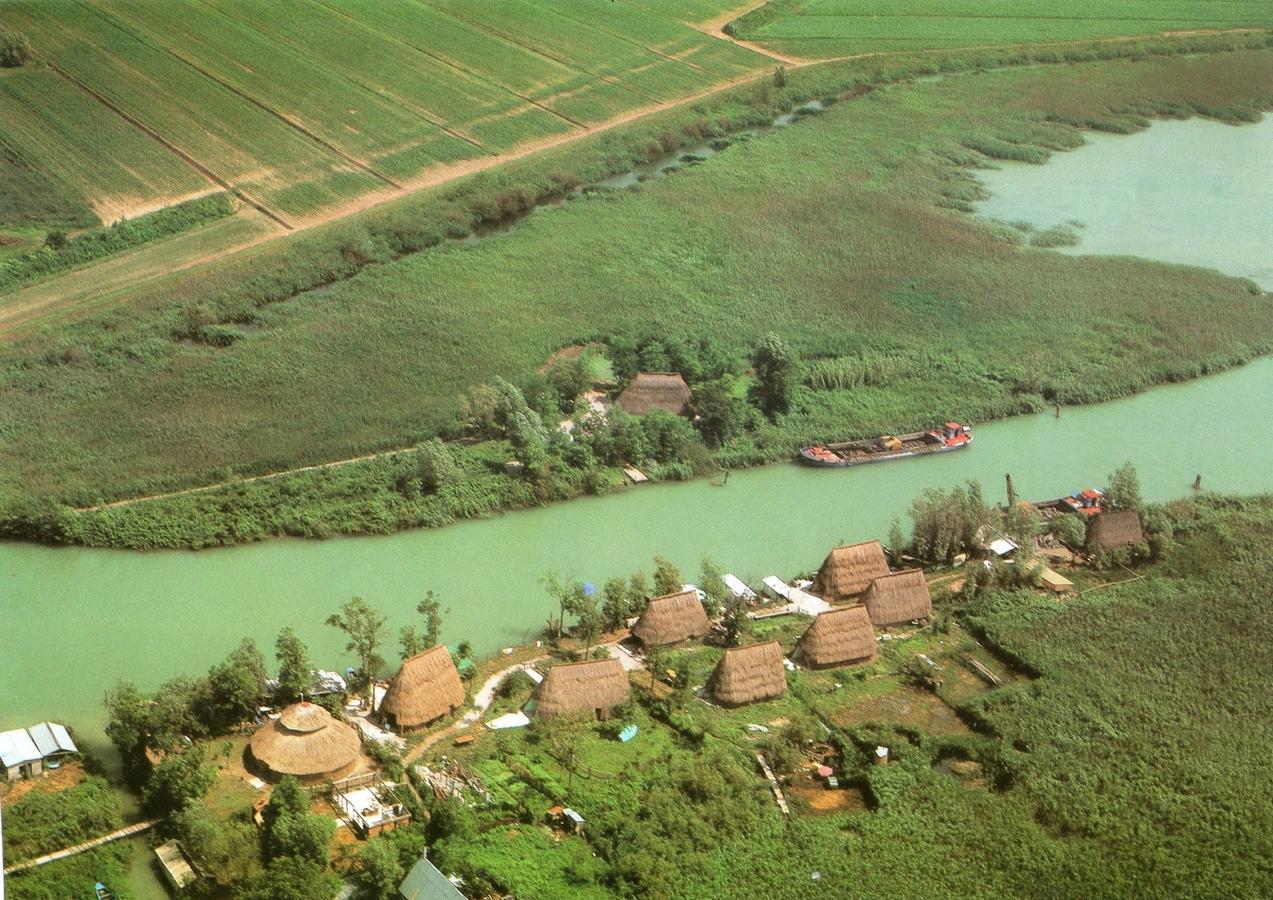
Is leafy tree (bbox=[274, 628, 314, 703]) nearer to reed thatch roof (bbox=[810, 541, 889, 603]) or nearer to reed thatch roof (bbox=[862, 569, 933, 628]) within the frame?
reed thatch roof (bbox=[810, 541, 889, 603])

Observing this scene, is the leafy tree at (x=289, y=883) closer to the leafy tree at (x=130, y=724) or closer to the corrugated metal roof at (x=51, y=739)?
the leafy tree at (x=130, y=724)

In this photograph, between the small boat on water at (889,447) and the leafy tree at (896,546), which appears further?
the small boat on water at (889,447)

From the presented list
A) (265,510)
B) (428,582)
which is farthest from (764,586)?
(265,510)

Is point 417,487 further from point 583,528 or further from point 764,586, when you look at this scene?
point 764,586

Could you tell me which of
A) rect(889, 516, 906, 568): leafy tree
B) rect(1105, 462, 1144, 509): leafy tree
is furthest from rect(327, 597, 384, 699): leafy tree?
rect(1105, 462, 1144, 509): leafy tree

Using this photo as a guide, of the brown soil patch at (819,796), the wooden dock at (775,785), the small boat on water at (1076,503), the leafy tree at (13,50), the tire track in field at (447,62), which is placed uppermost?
the leafy tree at (13,50)

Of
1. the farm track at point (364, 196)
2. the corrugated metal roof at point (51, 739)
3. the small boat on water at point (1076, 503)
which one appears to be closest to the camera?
the corrugated metal roof at point (51, 739)

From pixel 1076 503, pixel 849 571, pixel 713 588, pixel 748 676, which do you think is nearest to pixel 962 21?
pixel 1076 503

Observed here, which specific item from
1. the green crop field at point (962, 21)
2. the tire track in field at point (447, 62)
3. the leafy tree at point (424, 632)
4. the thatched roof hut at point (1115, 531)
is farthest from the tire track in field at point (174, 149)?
the green crop field at point (962, 21)
